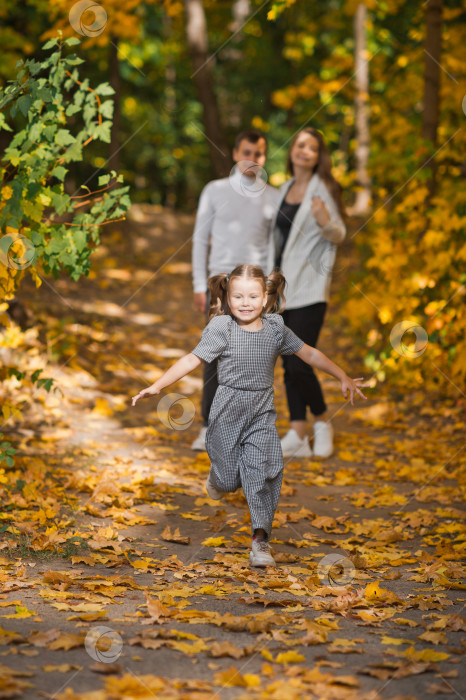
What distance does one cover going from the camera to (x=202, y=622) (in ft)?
9.63

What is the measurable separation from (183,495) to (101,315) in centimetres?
579

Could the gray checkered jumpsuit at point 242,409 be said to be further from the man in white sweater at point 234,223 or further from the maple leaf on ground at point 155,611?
the man in white sweater at point 234,223

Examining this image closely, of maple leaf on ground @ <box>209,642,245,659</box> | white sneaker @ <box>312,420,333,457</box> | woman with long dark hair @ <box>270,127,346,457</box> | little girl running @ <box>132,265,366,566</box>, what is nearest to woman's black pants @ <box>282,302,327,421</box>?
woman with long dark hair @ <box>270,127,346,457</box>

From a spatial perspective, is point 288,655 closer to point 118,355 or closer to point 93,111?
point 93,111

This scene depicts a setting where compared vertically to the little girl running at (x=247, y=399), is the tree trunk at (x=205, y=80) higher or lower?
higher

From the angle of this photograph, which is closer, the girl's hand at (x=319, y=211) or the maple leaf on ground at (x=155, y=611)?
the maple leaf on ground at (x=155, y=611)

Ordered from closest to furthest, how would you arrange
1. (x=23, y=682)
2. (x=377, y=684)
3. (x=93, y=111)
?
(x=23, y=682)
(x=377, y=684)
(x=93, y=111)

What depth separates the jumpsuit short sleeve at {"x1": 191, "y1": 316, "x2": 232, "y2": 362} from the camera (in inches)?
145

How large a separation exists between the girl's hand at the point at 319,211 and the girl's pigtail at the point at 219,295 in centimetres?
137

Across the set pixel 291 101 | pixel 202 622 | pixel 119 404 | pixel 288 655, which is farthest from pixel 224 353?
pixel 291 101

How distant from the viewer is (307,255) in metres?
5.50

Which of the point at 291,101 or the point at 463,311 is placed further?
the point at 291,101

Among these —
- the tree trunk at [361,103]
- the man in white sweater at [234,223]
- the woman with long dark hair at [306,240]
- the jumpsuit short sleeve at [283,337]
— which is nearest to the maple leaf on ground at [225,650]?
the jumpsuit short sleeve at [283,337]

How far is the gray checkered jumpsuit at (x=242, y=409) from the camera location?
371cm
